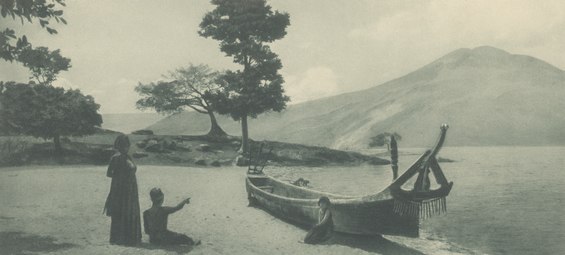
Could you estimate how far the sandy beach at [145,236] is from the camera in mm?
9352

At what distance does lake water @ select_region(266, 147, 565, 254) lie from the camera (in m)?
12.7

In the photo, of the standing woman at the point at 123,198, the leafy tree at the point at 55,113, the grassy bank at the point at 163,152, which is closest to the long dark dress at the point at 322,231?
the standing woman at the point at 123,198

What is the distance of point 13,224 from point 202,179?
11148 millimetres

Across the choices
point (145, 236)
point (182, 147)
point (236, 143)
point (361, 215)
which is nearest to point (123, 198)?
point (145, 236)

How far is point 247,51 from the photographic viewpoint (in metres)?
31.1

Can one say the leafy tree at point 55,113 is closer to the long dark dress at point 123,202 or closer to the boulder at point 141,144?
the boulder at point 141,144

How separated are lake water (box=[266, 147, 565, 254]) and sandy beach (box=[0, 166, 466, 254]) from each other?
1.91 m

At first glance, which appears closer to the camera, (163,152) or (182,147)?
(163,152)

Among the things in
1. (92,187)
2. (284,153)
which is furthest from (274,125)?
(92,187)

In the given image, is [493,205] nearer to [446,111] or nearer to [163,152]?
[163,152]

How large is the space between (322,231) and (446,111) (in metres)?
78.8

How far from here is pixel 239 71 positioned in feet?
104

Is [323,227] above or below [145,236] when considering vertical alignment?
above

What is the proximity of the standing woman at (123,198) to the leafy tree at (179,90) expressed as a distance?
28.3 m
